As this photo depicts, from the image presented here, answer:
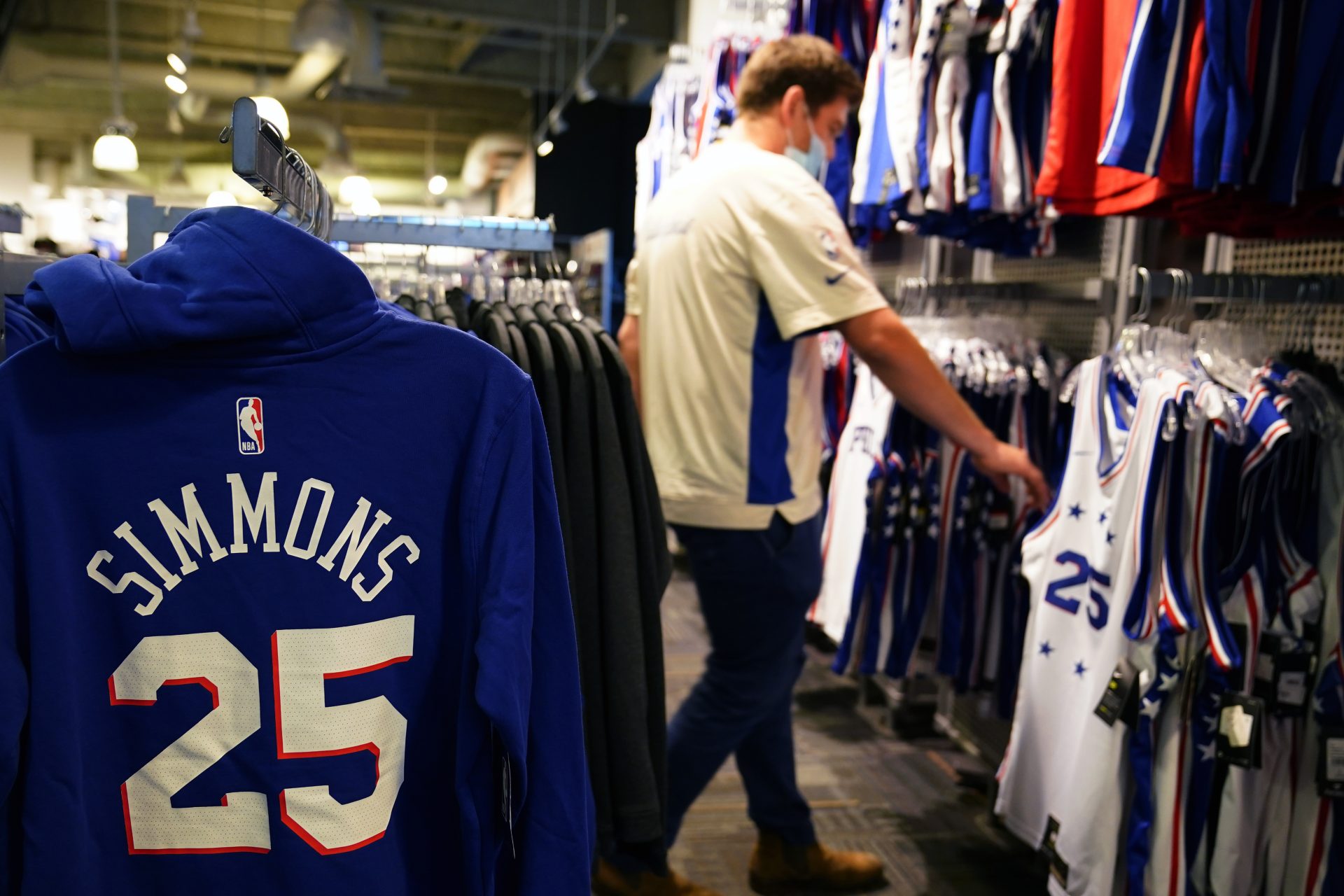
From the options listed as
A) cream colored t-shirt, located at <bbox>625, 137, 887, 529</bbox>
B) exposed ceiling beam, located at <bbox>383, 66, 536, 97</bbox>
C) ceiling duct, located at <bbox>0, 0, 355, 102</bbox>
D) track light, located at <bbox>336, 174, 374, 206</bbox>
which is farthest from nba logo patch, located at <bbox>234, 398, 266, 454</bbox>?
track light, located at <bbox>336, 174, 374, 206</bbox>

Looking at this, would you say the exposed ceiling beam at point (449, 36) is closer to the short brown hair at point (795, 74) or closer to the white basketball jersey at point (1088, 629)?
the short brown hair at point (795, 74)

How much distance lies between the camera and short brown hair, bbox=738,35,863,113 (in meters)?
2.16

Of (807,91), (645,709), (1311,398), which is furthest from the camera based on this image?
(807,91)

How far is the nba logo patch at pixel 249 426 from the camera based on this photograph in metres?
1.00

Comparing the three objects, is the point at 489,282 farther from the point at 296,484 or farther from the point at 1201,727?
the point at 1201,727

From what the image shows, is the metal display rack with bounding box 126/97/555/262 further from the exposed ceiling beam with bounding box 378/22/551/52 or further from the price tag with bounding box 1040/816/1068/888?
the exposed ceiling beam with bounding box 378/22/551/52

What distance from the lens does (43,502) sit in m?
0.94

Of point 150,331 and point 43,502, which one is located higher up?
point 150,331

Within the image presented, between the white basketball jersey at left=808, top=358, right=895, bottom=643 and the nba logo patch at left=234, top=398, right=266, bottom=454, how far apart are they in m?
2.08

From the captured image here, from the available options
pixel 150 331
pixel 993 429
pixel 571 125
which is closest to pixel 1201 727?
pixel 993 429

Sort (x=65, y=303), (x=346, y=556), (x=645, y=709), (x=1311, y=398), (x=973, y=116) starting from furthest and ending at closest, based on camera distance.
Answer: (x=973, y=116) → (x=1311, y=398) → (x=645, y=709) → (x=346, y=556) → (x=65, y=303)

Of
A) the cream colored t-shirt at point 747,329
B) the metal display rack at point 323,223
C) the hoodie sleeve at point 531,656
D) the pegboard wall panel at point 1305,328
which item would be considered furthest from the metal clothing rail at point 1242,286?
the hoodie sleeve at point 531,656

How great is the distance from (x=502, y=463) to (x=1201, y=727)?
1.42 metres

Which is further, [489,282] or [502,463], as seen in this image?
[489,282]
